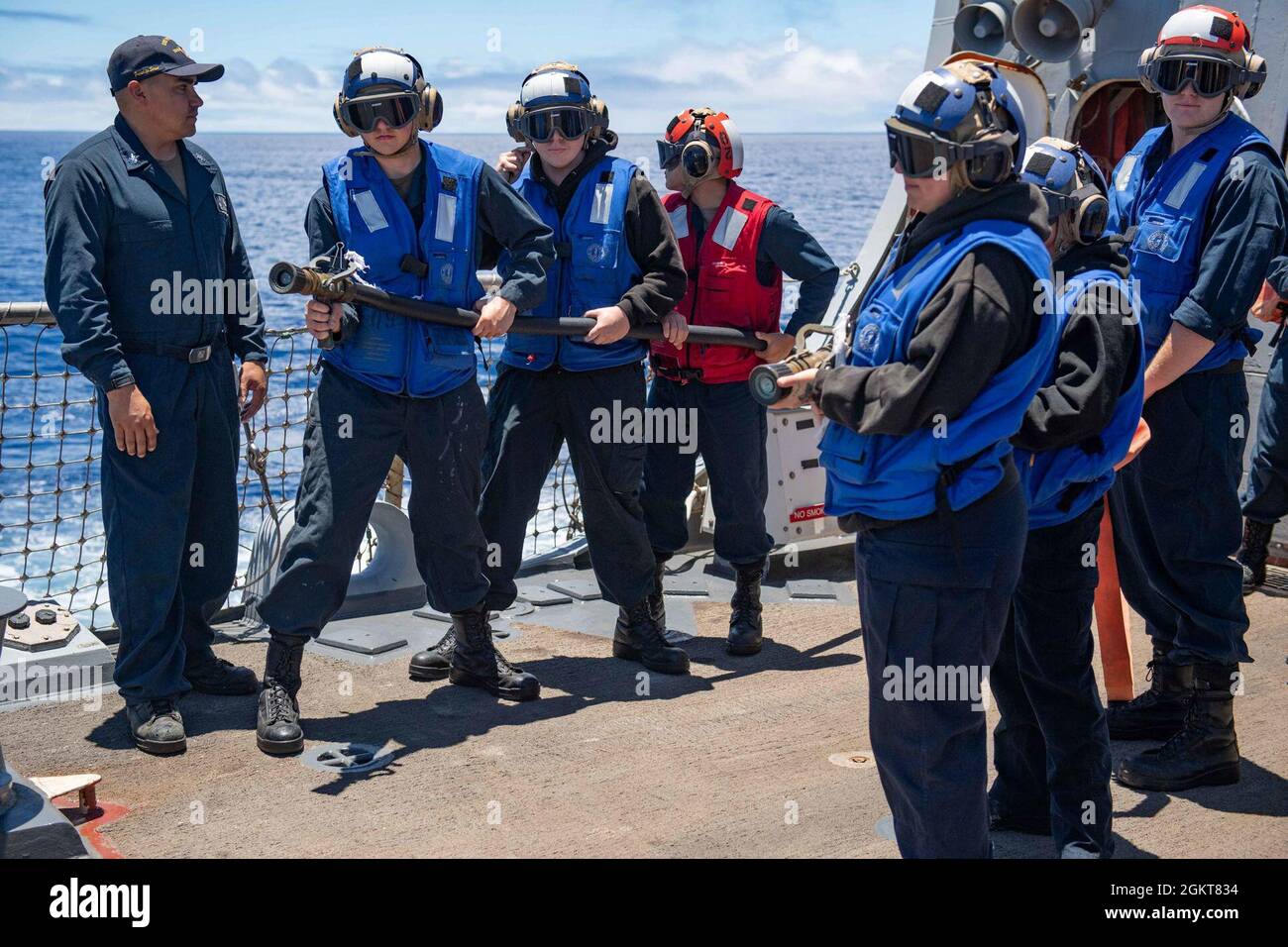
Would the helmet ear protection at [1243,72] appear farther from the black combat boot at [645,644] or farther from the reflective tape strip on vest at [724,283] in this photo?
the black combat boot at [645,644]

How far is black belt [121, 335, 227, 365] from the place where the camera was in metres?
4.94

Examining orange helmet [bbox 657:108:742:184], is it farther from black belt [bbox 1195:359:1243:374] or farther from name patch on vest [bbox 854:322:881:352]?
name patch on vest [bbox 854:322:881:352]

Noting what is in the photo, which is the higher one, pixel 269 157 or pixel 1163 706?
pixel 269 157

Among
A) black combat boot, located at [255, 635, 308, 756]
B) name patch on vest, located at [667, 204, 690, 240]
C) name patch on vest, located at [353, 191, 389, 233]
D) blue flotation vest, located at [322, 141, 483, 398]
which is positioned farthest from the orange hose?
black combat boot, located at [255, 635, 308, 756]

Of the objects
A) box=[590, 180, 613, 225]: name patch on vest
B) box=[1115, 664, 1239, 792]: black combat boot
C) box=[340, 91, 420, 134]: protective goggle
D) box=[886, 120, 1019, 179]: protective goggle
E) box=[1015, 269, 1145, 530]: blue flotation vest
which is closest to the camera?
box=[886, 120, 1019, 179]: protective goggle

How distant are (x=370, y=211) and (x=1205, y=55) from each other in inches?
108

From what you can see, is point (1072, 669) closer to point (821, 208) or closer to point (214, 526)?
point (214, 526)

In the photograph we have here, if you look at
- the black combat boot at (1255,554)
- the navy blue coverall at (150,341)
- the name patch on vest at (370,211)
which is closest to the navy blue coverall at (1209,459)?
the black combat boot at (1255,554)

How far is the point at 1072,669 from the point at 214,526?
3.02 metres

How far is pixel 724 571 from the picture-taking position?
7.25 meters

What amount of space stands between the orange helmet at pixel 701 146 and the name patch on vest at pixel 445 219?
1.15 m

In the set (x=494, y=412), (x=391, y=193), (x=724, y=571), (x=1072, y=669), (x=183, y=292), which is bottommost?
(x=724, y=571)

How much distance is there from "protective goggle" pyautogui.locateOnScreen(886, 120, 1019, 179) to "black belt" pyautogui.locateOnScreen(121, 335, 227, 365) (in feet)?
8.86
